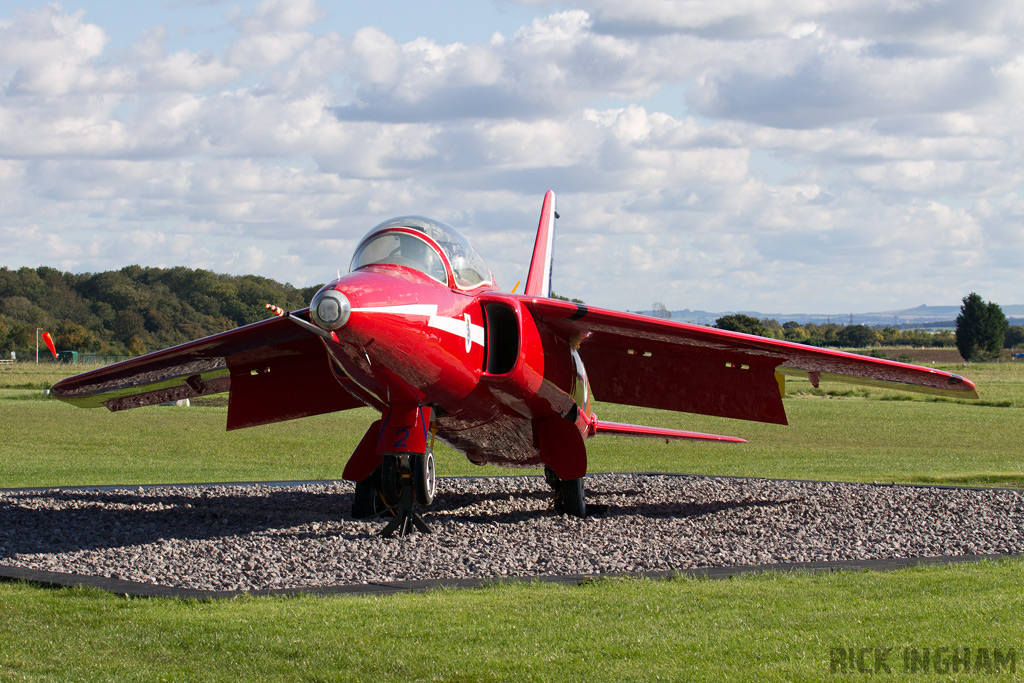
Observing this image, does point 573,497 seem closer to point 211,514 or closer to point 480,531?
point 480,531

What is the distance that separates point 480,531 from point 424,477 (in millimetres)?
1208

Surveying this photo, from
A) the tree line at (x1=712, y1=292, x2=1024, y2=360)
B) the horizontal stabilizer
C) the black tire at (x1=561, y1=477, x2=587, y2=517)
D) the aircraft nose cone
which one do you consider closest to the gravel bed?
the black tire at (x1=561, y1=477, x2=587, y2=517)

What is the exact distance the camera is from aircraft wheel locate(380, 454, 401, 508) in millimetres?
10164

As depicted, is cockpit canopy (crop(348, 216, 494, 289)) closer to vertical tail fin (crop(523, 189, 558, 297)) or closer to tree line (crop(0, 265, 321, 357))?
vertical tail fin (crop(523, 189, 558, 297))

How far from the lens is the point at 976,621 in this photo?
6727 millimetres

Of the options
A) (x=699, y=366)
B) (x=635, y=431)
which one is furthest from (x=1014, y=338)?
(x=699, y=366)

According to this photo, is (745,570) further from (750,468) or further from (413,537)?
(750,468)

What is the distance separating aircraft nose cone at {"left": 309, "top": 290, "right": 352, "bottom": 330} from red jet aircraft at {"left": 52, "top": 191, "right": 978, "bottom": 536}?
12 millimetres

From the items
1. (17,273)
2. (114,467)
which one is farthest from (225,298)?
(114,467)

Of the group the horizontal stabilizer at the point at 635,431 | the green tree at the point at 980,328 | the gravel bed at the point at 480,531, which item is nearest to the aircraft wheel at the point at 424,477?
the gravel bed at the point at 480,531

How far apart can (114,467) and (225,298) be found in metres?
74.8

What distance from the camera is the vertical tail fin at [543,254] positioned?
1495cm

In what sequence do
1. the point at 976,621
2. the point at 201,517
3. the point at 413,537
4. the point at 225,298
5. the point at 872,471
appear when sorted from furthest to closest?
the point at 225,298
the point at 872,471
the point at 201,517
the point at 413,537
the point at 976,621

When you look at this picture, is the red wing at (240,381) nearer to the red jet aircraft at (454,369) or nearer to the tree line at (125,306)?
the red jet aircraft at (454,369)
